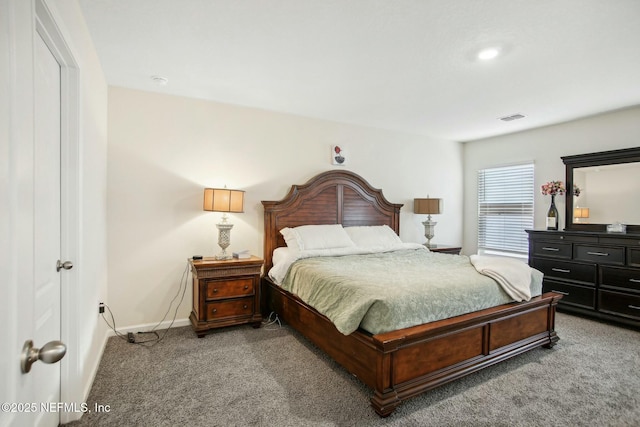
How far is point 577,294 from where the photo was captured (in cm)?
386

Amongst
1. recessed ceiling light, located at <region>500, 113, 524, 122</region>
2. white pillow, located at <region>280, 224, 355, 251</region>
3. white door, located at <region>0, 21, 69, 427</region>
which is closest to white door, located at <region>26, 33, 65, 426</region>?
white door, located at <region>0, 21, 69, 427</region>

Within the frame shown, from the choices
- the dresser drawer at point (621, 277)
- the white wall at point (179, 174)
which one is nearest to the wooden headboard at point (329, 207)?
the white wall at point (179, 174)

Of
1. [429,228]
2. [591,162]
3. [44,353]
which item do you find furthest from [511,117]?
[44,353]

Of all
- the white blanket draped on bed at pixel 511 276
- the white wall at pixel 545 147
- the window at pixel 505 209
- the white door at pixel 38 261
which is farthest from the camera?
the window at pixel 505 209

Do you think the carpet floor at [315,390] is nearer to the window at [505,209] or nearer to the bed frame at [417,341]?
the bed frame at [417,341]

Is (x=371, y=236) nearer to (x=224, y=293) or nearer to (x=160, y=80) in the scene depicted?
(x=224, y=293)

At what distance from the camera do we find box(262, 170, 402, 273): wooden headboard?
13.0ft

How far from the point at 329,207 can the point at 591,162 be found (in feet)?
11.0

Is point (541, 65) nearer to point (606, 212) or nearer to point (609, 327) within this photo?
point (606, 212)

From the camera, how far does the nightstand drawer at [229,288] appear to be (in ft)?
10.6

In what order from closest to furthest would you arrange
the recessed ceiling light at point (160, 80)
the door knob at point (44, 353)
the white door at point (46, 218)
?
the door knob at point (44, 353), the white door at point (46, 218), the recessed ceiling light at point (160, 80)

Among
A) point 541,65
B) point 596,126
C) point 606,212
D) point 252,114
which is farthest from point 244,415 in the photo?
point 596,126

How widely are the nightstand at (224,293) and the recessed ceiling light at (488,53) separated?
2745 mm

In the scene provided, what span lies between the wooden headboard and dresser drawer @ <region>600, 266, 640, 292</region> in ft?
8.01
